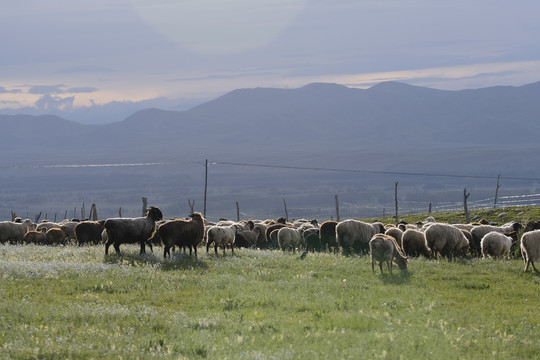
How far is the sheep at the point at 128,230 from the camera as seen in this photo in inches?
911

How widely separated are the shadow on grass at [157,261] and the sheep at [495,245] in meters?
12.7

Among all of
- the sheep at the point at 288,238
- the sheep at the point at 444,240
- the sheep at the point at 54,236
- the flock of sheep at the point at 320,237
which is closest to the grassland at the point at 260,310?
the flock of sheep at the point at 320,237

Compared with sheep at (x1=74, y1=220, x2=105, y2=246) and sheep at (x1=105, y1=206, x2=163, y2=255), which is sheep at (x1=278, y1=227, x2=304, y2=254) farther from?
sheep at (x1=74, y1=220, x2=105, y2=246)

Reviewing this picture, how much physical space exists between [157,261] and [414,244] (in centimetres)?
1129

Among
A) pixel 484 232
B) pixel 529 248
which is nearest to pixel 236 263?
pixel 529 248

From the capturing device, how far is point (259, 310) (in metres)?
14.0

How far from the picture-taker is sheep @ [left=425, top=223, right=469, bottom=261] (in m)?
25.5

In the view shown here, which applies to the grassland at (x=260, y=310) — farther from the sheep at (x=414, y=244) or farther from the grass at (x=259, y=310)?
the sheep at (x=414, y=244)

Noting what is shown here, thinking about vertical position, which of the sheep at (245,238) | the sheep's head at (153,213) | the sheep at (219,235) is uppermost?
the sheep's head at (153,213)

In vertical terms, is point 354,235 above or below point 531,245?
below

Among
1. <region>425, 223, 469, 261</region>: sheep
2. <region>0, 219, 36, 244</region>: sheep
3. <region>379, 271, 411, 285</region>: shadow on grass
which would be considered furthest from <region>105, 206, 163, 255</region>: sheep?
<region>0, 219, 36, 244</region>: sheep

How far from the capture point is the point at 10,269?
17.9 meters

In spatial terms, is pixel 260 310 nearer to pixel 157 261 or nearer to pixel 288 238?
pixel 157 261

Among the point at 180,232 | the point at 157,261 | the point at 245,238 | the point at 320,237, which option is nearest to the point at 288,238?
the point at 320,237
